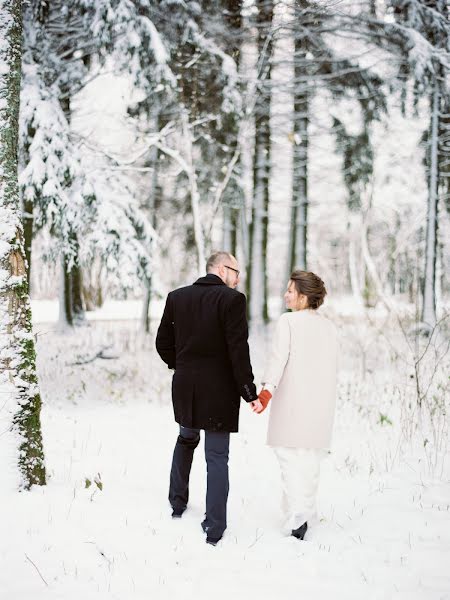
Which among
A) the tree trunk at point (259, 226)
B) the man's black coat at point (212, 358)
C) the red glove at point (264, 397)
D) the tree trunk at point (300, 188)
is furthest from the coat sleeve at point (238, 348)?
the tree trunk at point (300, 188)

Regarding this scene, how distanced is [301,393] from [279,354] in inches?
13.5

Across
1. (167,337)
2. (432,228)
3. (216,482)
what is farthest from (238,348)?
(432,228)

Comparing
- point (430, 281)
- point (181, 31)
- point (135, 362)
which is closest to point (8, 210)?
point (181, 31)

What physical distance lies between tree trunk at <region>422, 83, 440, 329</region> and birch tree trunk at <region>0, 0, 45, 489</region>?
913 cm

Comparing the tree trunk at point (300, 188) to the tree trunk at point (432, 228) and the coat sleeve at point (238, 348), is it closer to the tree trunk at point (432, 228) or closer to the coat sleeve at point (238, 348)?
the tree trunk at point (432, 228)

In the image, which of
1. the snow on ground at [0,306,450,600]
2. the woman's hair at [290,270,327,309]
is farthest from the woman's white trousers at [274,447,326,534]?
the woman's hair at [290,270,327,309]

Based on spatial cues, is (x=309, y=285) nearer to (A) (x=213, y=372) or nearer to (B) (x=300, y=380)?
(B) (x=300, y=380)

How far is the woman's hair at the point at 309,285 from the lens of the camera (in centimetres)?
388

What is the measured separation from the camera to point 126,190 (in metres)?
8.12

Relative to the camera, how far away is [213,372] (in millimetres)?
3684

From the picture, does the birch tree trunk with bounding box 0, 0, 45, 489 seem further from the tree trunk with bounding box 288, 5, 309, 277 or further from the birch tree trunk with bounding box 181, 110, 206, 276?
the tree trunk with bounding box 288, 5, 309, 277

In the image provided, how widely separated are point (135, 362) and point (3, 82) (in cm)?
728

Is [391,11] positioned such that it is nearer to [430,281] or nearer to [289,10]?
[289,10]

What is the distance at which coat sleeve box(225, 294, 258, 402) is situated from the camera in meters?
3.60
